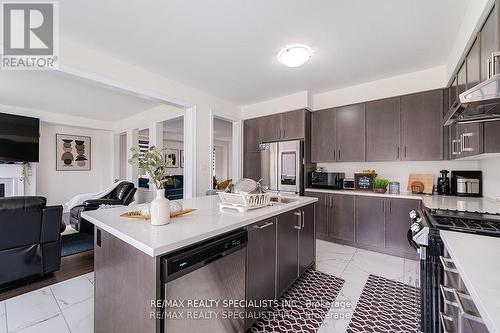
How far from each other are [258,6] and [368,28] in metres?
1.07

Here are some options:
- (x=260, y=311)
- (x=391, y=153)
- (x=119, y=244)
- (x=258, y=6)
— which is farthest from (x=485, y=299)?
(x=391, y=153)

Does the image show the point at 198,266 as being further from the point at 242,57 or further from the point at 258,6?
the point at 242,57

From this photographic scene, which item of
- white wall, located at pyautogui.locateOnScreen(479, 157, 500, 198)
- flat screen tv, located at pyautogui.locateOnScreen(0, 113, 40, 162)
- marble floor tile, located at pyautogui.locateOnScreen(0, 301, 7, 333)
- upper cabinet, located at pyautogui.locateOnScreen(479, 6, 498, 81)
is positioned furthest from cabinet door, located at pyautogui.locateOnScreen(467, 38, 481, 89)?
flat screen tv, located at pyautogui.locateOnScreen(0, 113, 40, 162)

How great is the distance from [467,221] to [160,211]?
197 centimetres

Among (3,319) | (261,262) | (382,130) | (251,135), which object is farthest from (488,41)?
(3,319)

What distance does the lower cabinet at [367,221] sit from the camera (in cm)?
273

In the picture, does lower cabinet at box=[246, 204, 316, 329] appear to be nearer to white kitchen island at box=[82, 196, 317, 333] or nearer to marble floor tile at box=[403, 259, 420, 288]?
white kitchen island at box=[82, 196, 317, 333]

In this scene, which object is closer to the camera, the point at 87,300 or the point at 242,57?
the point at 87,300

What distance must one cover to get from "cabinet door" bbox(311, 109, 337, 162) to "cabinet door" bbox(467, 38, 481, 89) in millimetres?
1774

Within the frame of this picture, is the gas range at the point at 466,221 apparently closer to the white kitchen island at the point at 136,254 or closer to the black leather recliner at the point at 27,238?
the white kitchen island at the point at 136,254

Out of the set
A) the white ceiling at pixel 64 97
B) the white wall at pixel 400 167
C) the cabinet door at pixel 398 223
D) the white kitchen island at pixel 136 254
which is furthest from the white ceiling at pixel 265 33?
the cabinet door at pixel 398 223

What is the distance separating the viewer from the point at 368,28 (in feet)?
6.45

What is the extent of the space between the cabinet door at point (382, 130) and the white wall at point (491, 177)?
822 mm

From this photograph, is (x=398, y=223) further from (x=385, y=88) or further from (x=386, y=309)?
(x=385, y=88)
